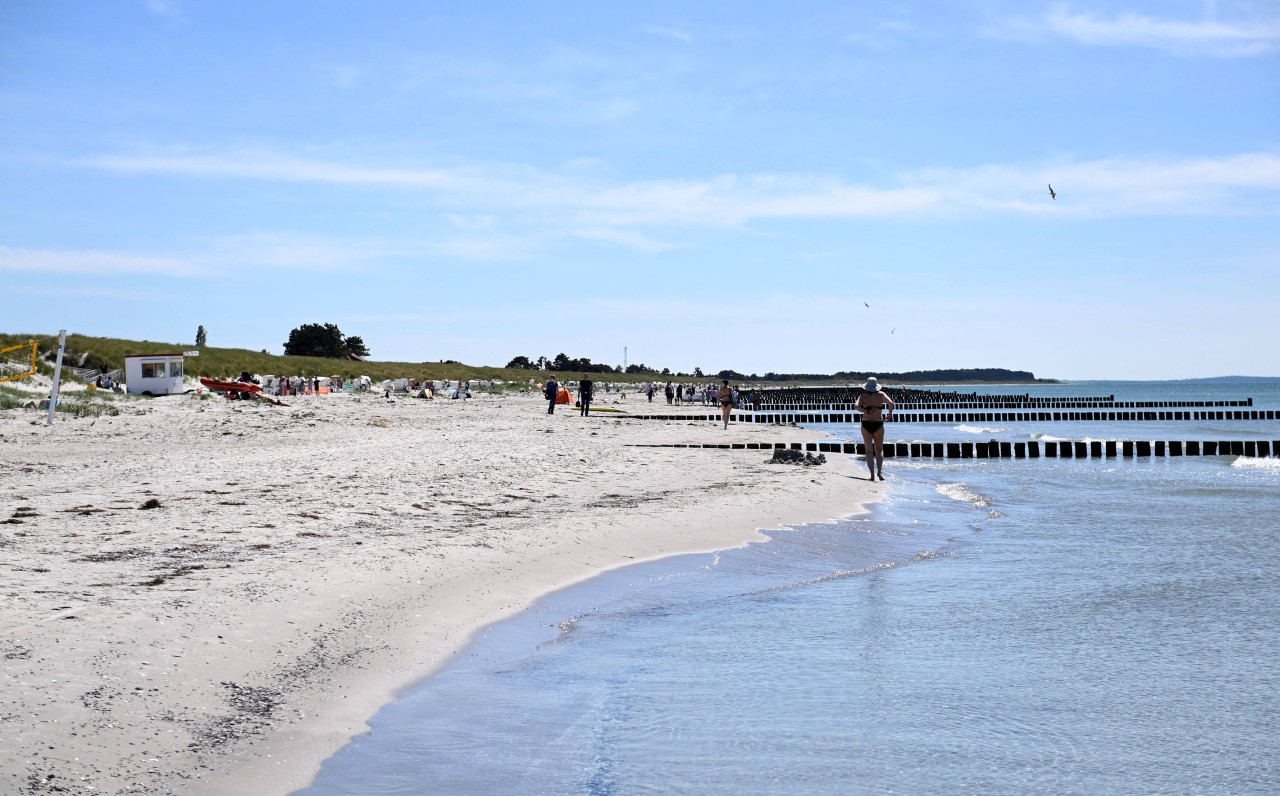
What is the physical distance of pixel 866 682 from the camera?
6.60 m

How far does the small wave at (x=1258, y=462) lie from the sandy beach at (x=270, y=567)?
16262mm

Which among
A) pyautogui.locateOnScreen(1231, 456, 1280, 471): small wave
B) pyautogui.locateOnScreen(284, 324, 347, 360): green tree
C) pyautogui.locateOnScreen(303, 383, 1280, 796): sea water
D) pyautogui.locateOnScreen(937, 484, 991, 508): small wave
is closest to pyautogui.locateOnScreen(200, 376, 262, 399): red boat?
pyautogui.locateOnScreen(937, 484, 991, 508): small wave

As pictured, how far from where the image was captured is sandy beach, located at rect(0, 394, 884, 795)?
15.4 ft

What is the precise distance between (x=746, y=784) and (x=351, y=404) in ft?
127

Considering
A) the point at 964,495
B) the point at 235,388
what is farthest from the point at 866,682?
the point at 235,388

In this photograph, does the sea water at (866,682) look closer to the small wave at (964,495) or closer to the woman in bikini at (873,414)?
the small wave at (964,495)

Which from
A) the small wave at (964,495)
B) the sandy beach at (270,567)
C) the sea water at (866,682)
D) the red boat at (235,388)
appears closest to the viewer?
the sandy beach at (270,567)

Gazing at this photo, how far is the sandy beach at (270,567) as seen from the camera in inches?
185

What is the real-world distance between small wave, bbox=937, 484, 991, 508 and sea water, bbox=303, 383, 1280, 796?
527 cm

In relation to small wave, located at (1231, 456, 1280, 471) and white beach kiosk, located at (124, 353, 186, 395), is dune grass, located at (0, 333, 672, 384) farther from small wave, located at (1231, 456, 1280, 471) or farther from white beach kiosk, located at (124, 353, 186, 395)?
small wave, located at (1231, 456, 1280, 471)

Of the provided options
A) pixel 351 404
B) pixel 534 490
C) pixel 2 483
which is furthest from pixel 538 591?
pixel 351 404

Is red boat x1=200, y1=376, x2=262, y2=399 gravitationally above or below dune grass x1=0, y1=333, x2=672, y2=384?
below

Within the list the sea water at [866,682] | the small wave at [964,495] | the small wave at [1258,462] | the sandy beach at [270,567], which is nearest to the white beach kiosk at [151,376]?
the sandy beach at [270,567]

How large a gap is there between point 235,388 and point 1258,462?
34.6 meters
